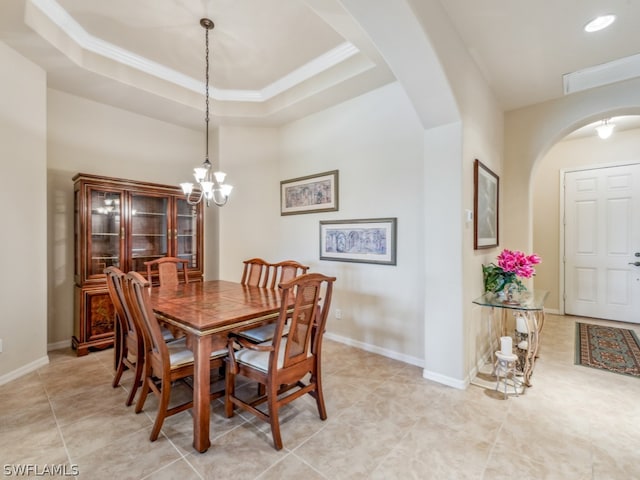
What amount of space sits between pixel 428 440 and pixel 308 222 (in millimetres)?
2731

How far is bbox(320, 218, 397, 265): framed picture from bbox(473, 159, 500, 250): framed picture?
0.77m

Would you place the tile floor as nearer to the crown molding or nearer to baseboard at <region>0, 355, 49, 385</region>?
baseboard at <region>0, 355, 49, 385</region>

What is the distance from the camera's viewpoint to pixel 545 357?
313 cm

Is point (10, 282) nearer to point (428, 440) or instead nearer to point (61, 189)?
point (61, 189)

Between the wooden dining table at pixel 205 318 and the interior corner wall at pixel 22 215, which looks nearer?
the wooden dining table at pixel 205 318

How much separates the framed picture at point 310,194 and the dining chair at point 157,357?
2.23 m

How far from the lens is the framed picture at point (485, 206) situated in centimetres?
271

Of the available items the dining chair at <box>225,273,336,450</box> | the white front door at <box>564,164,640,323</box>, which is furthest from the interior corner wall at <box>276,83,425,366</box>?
the white front door at <box>564,164,640,323</box>

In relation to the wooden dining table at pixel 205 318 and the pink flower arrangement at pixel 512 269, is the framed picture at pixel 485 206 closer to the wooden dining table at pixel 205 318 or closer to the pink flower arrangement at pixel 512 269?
the pink flower arrangement at pixel 512 269

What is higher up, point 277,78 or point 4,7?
point 277,78

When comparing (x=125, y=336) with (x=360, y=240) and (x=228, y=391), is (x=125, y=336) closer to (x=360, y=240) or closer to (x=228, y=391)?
(x=228, y=391)

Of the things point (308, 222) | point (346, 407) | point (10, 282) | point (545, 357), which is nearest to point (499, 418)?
point (346, 407)

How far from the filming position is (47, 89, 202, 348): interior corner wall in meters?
3.31

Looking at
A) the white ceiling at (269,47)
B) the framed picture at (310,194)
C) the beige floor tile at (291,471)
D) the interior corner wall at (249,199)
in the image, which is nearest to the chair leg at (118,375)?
the beige floor tile at (291,471)
